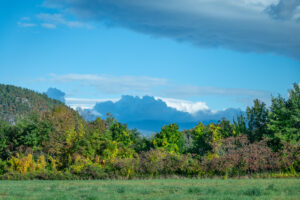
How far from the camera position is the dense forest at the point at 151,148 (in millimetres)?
32875

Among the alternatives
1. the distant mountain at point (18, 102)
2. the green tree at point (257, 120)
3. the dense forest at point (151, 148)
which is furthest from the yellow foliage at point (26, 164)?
the distant mountain at point (18, 102)

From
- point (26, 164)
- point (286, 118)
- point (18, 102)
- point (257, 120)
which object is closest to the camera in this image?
point (26, 164)

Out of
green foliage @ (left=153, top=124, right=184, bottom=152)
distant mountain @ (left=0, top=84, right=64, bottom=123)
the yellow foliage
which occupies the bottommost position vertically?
the yellow foliage

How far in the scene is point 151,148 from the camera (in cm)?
3703

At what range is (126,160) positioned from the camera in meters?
34.8

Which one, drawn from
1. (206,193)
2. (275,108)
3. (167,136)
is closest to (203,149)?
(167,136)

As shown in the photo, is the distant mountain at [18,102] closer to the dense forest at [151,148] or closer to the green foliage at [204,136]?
the dense forest at [151,148]

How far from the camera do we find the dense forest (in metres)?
32.9

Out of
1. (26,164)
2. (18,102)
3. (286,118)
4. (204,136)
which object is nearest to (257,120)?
(286,118)

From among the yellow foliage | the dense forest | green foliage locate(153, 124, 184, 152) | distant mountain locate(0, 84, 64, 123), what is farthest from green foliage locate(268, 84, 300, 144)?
distant mountain locate(0, 84, 64, 123)

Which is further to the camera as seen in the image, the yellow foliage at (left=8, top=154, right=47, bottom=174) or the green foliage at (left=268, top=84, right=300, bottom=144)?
the green foliage at (left=268, top=84, right=300, bottom=144)

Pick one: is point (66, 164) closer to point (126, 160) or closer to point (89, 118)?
point (126, 160)

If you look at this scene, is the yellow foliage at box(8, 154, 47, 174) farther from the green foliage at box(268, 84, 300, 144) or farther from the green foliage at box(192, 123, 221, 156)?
the green foliage at box(268, 84, 300, 144)

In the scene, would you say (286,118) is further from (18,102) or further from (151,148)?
(18,102)
